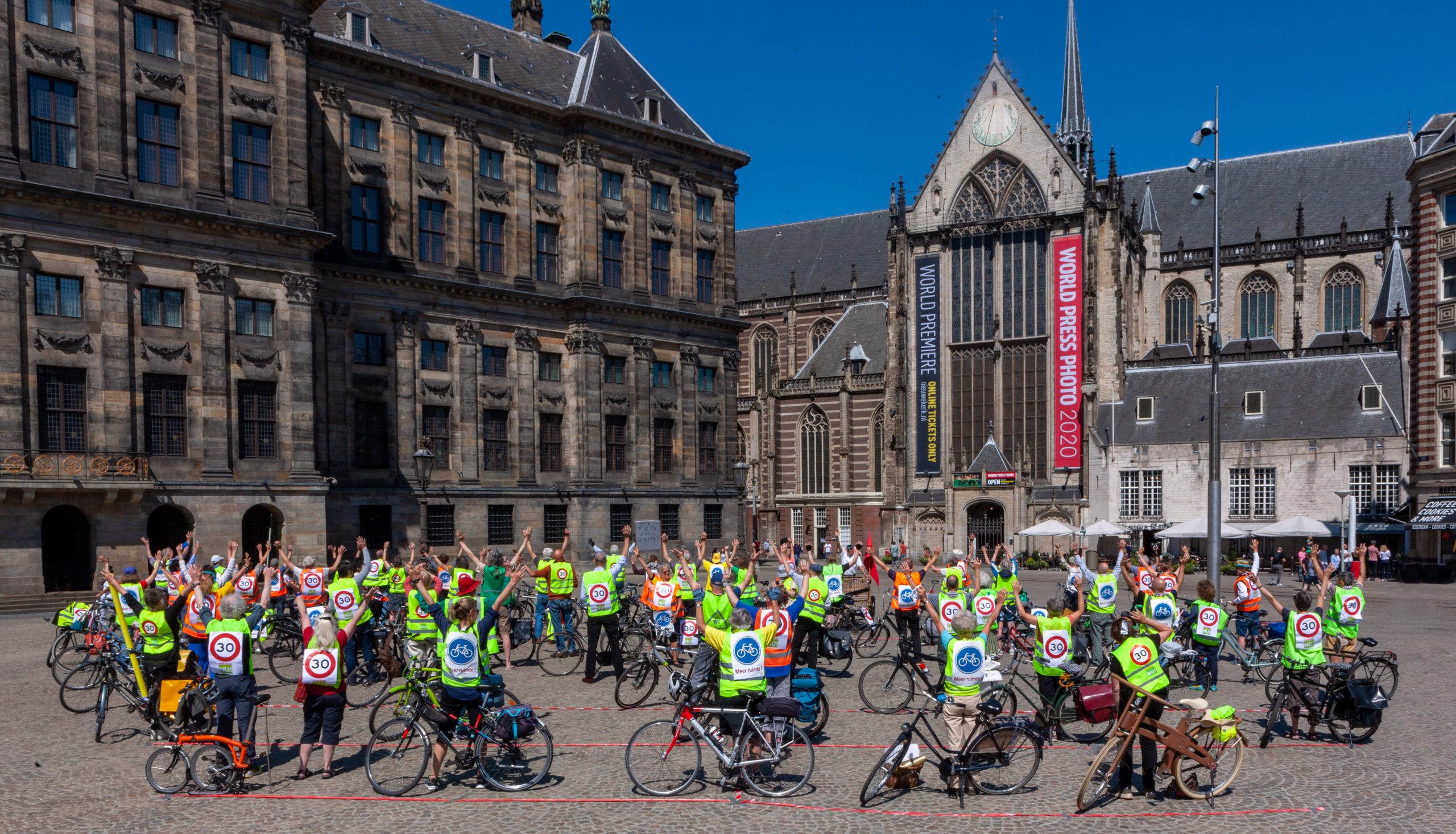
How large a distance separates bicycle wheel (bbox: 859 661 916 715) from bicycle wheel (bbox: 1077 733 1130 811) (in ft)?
13.2

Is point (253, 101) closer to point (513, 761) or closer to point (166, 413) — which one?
point (166, 413)

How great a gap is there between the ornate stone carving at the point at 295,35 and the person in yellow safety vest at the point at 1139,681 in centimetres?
3131

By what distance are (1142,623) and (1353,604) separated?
4.06m

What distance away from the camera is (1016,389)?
2363 inches

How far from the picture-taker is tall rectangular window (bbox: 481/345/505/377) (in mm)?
40531

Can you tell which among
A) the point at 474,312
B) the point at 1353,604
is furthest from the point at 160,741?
the point at 474,312

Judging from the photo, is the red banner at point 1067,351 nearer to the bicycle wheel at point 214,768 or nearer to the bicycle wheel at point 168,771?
the bicycle wheel at point 214,768

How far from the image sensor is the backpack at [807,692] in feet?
39.9

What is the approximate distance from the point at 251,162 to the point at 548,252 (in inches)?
490

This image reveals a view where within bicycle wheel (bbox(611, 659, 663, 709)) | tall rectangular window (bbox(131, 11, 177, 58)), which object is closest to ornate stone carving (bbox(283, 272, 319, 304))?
tall rectangular window (bbox(131, 11, 177, 58))

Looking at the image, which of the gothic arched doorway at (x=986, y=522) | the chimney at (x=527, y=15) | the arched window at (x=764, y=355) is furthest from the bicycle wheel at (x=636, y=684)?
the arched window at (x=764, y=355)

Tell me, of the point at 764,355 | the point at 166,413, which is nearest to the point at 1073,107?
the point at 764,355

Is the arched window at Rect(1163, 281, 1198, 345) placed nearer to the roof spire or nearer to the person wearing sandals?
the roof spire

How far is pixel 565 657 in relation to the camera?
18672mm
